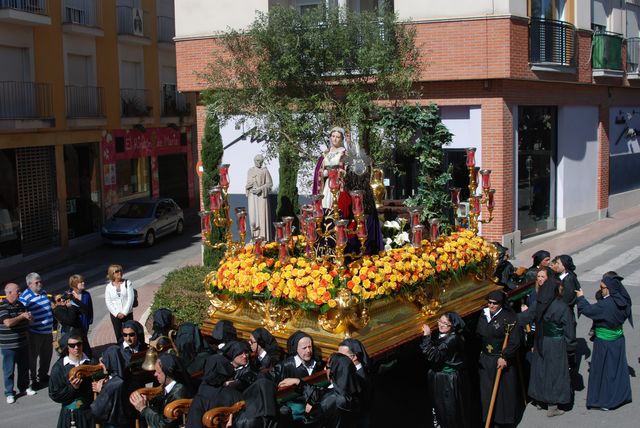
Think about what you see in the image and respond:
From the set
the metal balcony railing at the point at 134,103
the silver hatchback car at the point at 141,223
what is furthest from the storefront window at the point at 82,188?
the metal balcony railing at the point at 134,103

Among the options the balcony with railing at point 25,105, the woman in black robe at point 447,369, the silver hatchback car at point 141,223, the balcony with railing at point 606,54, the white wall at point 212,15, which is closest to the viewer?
the woman in black robe at point 447,369

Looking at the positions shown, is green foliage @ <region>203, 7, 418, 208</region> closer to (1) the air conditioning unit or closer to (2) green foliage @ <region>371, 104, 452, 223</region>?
(2) green foliage @ <region>371, 104, 452, 223</region>

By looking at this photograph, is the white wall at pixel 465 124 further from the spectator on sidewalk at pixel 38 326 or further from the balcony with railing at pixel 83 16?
the balcony with railing at pixel 83 16

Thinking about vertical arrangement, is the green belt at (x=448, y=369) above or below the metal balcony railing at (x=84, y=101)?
below

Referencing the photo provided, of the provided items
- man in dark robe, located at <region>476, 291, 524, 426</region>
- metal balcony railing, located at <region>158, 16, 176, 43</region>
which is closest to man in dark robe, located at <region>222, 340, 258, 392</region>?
man in dark robe, located at <region>476, 291, 524, 426</region>

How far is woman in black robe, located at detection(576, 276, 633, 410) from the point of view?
9438mm

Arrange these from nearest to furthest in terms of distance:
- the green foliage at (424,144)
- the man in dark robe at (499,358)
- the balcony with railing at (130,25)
Answer: 1. the man in dark robe at (499,358)
2. the green foliage at (424,144)
3. the balcony with railing at (130,25)

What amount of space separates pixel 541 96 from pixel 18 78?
1530 centimetres

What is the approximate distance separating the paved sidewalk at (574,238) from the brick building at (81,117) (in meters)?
14.3

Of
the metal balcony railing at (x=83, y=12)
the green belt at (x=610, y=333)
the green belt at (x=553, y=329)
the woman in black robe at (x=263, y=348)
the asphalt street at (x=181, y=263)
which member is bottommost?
the asphalt street at (x=181, y=263)

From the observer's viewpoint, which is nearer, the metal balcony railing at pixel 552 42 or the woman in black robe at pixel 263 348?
the woman in black robe at pixel 263 348

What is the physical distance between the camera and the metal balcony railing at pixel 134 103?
97.7ft

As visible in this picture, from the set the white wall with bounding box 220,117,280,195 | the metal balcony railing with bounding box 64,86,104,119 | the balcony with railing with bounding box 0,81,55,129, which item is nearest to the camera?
the white wall with bounding box 220,117,280,195

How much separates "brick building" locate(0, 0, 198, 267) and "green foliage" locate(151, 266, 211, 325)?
430 inches
